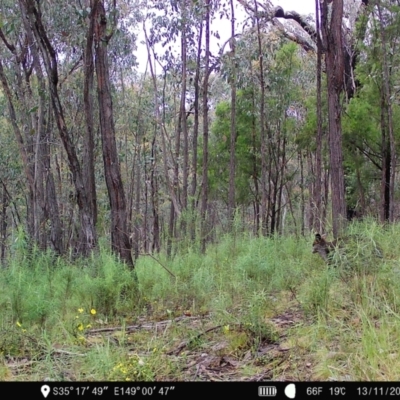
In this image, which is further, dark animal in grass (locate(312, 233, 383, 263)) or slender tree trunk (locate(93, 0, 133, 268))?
slender tree trunk (locate(93, 0, 133, 268))

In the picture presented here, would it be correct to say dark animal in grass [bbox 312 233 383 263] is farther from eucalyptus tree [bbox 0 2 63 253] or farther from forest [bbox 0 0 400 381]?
eucalyptus tree [bbox 0 2 63 253]

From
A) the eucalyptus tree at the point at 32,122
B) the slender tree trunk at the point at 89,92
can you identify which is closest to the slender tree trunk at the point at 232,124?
the slender tree trunk at the point at 89,92

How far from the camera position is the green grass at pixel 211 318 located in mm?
3434

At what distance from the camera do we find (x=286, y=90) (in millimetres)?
17312

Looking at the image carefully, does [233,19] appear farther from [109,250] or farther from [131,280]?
[131,280]

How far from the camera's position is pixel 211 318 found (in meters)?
4.75

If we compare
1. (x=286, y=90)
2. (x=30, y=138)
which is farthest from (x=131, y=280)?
(x=286, y=90)
